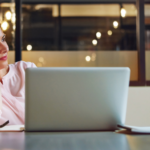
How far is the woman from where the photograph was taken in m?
1.57

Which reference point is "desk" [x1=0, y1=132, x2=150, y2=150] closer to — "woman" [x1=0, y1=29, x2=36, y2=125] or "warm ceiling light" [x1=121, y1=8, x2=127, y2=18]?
"woman" [x1=0, y1=29, x2=36, y2=125]

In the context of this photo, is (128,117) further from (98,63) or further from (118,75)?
(98,63)

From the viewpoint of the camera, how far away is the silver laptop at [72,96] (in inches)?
36.1

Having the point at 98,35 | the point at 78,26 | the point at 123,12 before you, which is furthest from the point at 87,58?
the point at 123,12

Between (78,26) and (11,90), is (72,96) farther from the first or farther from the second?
(78,26)

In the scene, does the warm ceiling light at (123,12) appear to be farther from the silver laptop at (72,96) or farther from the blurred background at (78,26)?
the silver laptop at (72,96)

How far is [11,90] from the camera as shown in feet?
5.67

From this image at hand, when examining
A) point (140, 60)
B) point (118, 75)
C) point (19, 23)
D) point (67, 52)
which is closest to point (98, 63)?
point (67, 52)

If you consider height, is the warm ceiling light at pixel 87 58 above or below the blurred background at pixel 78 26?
below

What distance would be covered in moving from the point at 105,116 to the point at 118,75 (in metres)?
0.17

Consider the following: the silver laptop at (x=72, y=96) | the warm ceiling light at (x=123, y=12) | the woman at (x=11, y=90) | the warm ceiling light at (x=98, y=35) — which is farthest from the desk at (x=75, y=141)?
the warm ceiling light at (x=123, y=12)

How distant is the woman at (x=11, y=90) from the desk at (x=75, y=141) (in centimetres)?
66

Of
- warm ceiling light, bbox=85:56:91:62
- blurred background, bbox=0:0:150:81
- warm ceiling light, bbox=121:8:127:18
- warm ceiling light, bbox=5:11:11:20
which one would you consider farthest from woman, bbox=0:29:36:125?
warm ceiling light, bbox=121:8:127:18

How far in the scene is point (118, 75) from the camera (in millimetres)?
930
